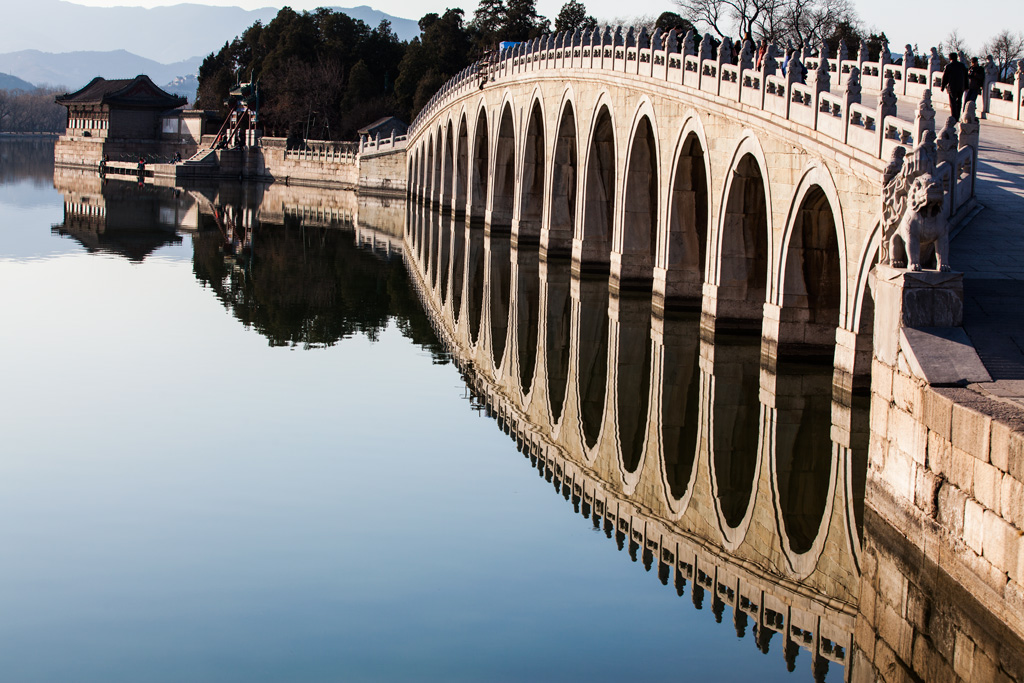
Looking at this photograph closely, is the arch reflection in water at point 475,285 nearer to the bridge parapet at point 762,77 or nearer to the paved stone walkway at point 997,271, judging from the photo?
the bridge parapet at point 762,77

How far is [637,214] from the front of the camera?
2853 centimetres

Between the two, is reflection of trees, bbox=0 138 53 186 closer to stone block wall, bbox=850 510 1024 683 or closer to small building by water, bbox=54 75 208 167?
small building by water, bbox=54 75 208 167

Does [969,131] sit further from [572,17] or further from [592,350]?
[572,17]

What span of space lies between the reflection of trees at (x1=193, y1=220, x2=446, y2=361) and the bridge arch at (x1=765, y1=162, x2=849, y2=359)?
259 inches

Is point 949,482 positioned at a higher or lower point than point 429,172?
lower

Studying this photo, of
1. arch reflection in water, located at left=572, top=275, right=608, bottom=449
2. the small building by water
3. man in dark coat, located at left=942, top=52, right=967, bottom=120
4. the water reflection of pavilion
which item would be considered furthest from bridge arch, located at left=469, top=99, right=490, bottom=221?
the small building by water

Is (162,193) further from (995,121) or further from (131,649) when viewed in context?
(131,649)

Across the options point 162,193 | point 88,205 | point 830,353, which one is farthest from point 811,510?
point 162,193

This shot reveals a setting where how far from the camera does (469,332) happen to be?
25094 millimetres

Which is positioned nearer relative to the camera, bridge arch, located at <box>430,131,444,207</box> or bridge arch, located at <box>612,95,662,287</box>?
bridge arch, located at <box>612,95,662,287</box>

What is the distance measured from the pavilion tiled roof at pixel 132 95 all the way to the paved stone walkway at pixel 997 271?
9078 cm

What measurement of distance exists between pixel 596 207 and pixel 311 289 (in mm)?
7968

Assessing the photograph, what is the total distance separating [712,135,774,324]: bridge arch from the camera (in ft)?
73.5

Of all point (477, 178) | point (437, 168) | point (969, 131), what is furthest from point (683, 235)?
point (437, 168)
